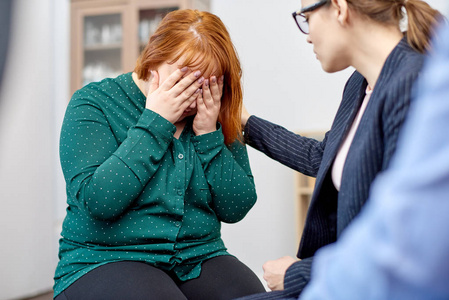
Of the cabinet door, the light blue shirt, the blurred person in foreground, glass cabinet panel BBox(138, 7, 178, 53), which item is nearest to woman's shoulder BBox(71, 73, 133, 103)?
the blurred person in foreground

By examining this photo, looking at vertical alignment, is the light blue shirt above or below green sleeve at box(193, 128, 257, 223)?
above

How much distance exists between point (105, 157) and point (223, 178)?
33cm

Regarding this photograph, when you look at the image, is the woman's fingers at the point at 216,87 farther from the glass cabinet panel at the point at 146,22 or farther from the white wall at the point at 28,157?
the glass cabinet panel at the point at 146,22

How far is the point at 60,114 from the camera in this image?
4309 millimetres

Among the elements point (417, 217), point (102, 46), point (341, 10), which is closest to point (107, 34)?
point (102, 46)

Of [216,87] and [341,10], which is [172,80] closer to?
[216,87]

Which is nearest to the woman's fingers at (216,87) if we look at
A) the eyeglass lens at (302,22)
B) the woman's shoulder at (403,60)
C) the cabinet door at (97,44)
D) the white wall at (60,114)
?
the eyeglass lens at (302,22)

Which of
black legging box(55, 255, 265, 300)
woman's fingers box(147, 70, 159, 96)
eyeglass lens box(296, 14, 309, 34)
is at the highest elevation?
eyeglass lens box(296, 14, 309, 34)

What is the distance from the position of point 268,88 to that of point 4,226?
199 cm

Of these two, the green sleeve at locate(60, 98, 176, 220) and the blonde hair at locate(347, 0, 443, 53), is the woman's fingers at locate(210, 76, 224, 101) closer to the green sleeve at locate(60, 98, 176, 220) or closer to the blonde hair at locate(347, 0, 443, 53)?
the green sleeve at locate(60, 98, 176, 220)

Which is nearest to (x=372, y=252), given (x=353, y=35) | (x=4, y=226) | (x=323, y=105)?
(x=353, y=35)

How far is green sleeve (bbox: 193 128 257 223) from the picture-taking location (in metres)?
1.33

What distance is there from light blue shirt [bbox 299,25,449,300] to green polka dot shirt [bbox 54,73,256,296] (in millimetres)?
826

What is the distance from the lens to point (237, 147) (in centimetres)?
146
